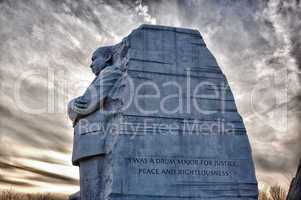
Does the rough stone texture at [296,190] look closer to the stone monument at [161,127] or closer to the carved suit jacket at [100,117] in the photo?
the stone monument at [161,127]

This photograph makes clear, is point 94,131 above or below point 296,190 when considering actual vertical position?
above

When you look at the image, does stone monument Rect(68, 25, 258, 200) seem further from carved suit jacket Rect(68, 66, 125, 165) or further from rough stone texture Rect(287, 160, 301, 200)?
rough stone texture Rect(287, 160, 301, 200)

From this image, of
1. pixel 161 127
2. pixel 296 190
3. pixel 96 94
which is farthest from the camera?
pixel 296 190

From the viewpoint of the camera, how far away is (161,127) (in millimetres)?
10258

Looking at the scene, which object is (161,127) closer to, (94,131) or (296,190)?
(94,131)

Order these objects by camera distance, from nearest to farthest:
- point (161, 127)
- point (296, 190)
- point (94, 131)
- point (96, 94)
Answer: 1. point (161, 127)
2. point (94, 131)
3. point (96, 94)
4. point (296, 190)

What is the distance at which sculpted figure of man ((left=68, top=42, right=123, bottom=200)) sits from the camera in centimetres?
1028

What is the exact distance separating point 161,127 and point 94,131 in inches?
53.7

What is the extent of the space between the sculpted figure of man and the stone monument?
0.02 meters

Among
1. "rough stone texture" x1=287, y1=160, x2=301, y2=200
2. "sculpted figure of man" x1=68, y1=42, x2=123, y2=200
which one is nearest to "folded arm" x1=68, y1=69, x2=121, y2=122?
"sculpted figure of man" x1=68, y1=42, x2=123, y2=200

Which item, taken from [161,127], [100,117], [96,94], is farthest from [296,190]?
[96,94]

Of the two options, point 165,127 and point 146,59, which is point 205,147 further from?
point 146,59

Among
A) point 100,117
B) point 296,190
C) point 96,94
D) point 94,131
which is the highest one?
point 96,94

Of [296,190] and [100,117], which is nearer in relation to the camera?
[100,117]
